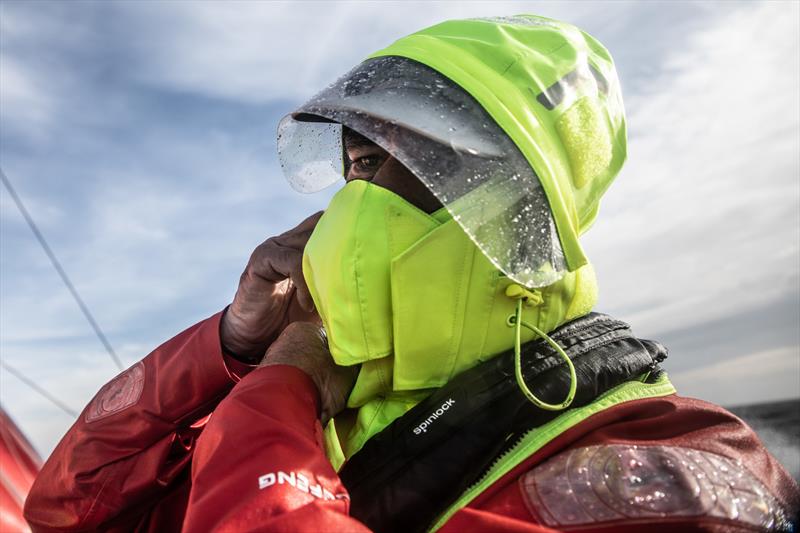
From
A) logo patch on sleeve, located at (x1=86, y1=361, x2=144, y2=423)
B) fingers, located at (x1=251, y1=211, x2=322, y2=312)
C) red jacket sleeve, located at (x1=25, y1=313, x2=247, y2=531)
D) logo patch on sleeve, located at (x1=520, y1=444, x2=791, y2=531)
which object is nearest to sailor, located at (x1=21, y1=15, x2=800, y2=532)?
logo patch on sleeve, located at (x1=520, y1=444, x2=791, y2=531)

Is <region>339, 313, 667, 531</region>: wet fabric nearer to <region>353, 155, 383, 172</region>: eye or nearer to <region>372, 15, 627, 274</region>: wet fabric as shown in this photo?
<region>372, 15, 627, 274</region>: wet fabric

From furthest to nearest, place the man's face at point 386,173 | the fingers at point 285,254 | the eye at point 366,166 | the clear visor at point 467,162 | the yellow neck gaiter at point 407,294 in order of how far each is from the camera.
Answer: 1. the fingers at point 285,254
2. the eye at point 366,166
3. the man's face at point 386,173
4. the yellow neck gaiter at point 407,294
5. the clear visor at point 467,162

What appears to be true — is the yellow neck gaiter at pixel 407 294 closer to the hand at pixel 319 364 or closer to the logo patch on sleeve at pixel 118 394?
the hand at pixel 319 364

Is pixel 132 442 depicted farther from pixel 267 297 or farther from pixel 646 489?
pixel 646 489

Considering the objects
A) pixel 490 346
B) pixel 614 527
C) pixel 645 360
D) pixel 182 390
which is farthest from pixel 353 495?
pixel 182 390

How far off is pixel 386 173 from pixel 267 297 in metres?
0.89

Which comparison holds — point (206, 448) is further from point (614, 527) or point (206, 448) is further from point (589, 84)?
point (589, 84)

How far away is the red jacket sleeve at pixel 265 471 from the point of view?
135 centimetres

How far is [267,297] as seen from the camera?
2.50 metres

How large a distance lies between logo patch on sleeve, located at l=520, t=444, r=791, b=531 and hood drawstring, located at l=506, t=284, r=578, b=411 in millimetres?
132

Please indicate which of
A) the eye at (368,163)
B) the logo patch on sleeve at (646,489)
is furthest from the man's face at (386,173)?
the logo patch on sleeve at (646,489)

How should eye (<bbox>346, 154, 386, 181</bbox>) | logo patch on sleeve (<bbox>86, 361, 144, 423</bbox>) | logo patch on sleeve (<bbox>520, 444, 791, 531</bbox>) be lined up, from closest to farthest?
logo patch on sleeve (<bbox>520, 444, 791, 531</bbox>)
eye (<bbox>346, 154, 386, 181</bbox>)
logo patch on sleeve (<bbox>86, 361, 144, 423</bbox>)

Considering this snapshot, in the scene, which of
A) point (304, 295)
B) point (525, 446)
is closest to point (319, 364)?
point (304, 295)

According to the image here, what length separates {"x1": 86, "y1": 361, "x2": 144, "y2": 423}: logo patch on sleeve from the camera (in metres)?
2.47
